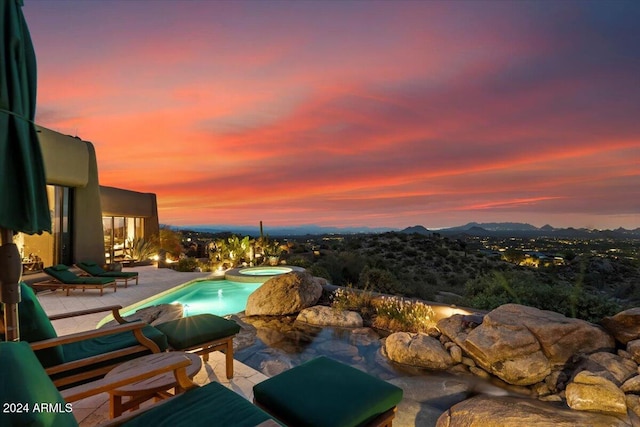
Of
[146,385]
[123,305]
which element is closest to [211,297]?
[123,305]

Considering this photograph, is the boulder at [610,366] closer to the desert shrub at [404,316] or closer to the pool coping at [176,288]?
the desert shrub at [404,316]

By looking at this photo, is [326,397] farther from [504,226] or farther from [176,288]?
[504,226]

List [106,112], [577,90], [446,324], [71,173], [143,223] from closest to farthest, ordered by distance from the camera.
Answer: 1. [446,324]
2. [577,90]
3. [106,112]
4. [71,173]
5. [143,223]

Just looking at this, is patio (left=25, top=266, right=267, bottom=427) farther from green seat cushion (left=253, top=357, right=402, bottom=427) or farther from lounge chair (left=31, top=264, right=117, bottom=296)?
green seat cushion (left=253, top=357, right=402, bottom=427)

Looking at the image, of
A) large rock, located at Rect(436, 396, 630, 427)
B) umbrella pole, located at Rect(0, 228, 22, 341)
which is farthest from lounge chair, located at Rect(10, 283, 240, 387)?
large rock, located at Rect(436, 396, 630, 427)

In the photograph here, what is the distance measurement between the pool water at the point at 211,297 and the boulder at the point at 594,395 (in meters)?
6.96

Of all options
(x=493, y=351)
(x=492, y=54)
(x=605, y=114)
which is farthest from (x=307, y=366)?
(x=605, y=114)

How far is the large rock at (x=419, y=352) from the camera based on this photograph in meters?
4.60

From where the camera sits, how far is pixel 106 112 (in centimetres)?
954

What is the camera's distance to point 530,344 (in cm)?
418

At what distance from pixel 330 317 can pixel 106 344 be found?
4328 mm

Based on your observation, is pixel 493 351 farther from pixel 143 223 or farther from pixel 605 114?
pixel 143 223

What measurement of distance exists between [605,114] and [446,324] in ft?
24.1

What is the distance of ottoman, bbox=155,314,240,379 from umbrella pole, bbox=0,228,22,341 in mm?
1276
